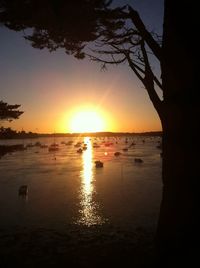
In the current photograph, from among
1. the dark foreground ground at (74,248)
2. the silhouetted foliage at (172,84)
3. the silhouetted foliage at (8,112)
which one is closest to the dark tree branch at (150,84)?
the silhouetted foliage at (172,84)

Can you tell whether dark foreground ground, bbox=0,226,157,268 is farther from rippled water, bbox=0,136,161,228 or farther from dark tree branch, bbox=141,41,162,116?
dark tree branch, bbox=141,41,162,116

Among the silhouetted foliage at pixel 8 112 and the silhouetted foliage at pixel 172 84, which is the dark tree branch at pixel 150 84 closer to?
the silhouetted foliage at pixel 172 84

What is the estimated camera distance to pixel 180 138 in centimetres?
703

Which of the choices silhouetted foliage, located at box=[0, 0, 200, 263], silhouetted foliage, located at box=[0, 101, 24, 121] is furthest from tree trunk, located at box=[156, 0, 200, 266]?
silhouetted foliage, located at box=[0, 101, 24, 121]

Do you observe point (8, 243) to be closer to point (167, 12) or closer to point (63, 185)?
point (167, 12)

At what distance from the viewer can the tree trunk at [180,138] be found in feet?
22.2

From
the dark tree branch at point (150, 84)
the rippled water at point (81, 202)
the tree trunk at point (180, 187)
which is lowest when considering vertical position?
the rippled water at point (81, 202)

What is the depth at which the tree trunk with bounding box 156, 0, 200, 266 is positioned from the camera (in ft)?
22.2

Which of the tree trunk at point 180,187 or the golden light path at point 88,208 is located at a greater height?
the tree trunk at point 180,187

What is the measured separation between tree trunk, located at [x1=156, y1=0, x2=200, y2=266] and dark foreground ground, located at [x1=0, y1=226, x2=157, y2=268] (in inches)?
40.1

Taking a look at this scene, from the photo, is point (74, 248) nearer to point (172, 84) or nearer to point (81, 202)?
point (172, 84)

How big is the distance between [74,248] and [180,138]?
9796 mm

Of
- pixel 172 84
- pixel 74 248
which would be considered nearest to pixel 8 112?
pixel 74 248

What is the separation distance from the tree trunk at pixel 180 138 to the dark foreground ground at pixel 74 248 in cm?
102
